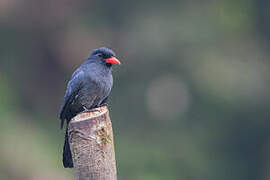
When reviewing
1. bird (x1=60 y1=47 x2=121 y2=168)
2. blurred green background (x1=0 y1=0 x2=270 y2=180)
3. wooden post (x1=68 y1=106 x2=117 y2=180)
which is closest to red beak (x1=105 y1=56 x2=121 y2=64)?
bird (x1=60 y1=47 x2=121 y2=168)

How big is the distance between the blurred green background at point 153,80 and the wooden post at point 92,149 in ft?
31.1

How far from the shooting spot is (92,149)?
17.3 feet

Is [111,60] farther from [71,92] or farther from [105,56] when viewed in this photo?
[71,92]

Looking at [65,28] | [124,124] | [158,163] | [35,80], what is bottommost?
[158,163]

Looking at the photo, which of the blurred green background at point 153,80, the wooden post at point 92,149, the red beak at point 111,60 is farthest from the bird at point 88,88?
the blurred green background at point 153,80

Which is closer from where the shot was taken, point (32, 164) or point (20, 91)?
point (32, 164)

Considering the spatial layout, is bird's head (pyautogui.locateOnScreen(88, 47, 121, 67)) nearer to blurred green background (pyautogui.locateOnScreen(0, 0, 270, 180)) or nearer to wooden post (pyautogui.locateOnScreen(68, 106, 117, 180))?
wooden post (pyautogui.locateOnScreen(68, 106, 117, 180))

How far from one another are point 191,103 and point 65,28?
359cm

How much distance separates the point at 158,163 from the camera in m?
15.3

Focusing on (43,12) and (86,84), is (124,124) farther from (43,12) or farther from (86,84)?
(86,84)

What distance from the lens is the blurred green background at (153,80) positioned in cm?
1539

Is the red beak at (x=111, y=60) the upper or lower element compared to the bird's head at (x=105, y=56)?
lower

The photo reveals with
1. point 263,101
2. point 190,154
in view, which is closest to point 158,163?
point 190,154

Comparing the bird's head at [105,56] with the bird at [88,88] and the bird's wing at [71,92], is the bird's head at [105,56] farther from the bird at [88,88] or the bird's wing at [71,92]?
the bird's wing at [71,92]
